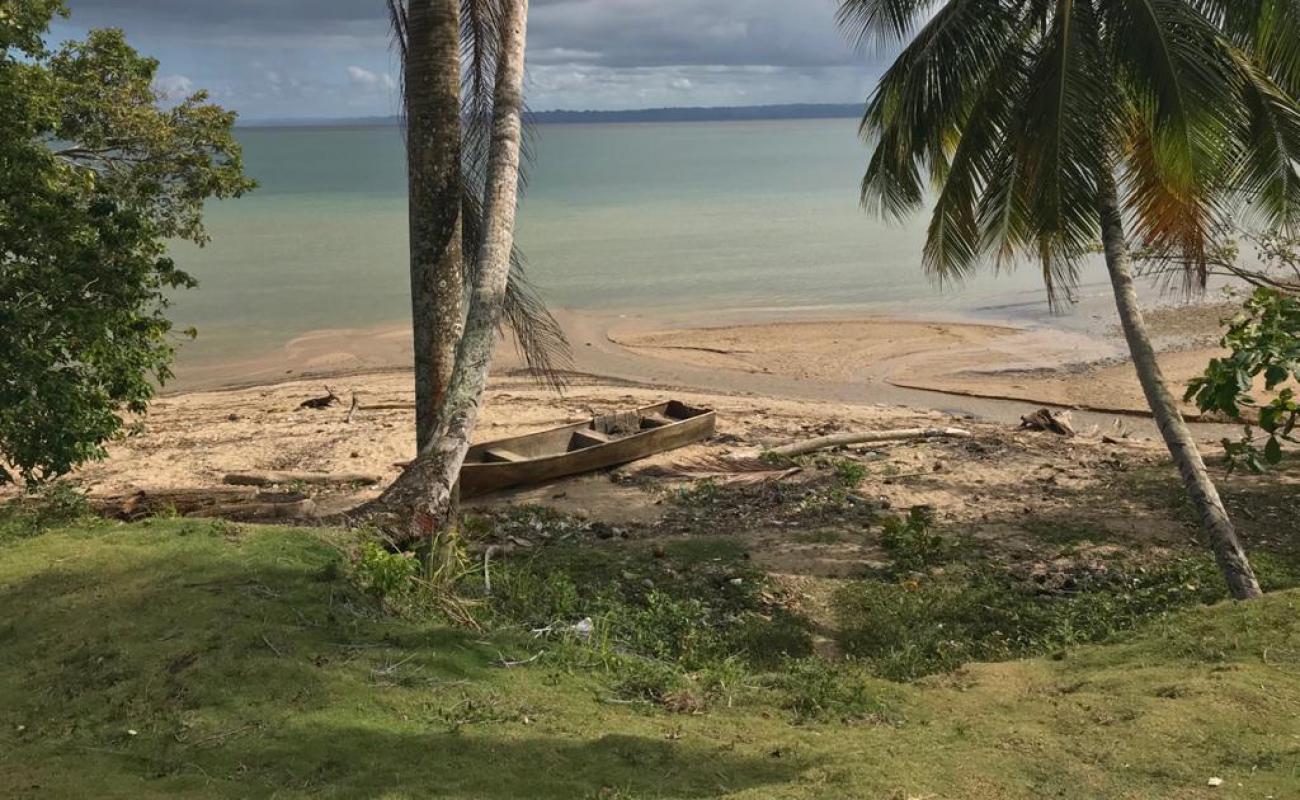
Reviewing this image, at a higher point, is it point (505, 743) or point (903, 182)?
point (903, 182)

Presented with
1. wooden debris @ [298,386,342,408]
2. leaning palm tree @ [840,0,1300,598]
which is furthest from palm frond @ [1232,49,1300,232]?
wooden debris @ [298,386,342,408]

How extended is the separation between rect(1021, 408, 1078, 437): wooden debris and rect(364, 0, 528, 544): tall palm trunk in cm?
881

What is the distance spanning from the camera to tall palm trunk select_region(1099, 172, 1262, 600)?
26.7 feet

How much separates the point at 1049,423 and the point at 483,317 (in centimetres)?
935

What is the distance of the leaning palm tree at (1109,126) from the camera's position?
8.43 meters

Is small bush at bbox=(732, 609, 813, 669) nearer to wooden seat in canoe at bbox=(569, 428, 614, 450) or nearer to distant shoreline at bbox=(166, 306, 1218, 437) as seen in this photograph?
wooden seat in canoe at bbox=(569, 428, 614, 450)

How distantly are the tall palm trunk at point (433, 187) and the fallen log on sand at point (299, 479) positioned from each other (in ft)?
12.0

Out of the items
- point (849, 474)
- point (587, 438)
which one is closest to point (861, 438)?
point (849, 474)

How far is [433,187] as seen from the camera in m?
9.08

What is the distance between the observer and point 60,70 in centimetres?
1060

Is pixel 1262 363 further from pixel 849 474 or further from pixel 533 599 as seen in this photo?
pixel 849 474

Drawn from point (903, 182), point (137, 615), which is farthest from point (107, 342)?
point (903, 182)

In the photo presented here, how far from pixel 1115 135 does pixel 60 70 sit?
974cm

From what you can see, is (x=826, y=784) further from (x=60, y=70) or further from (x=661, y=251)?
(x=661, y=251)
